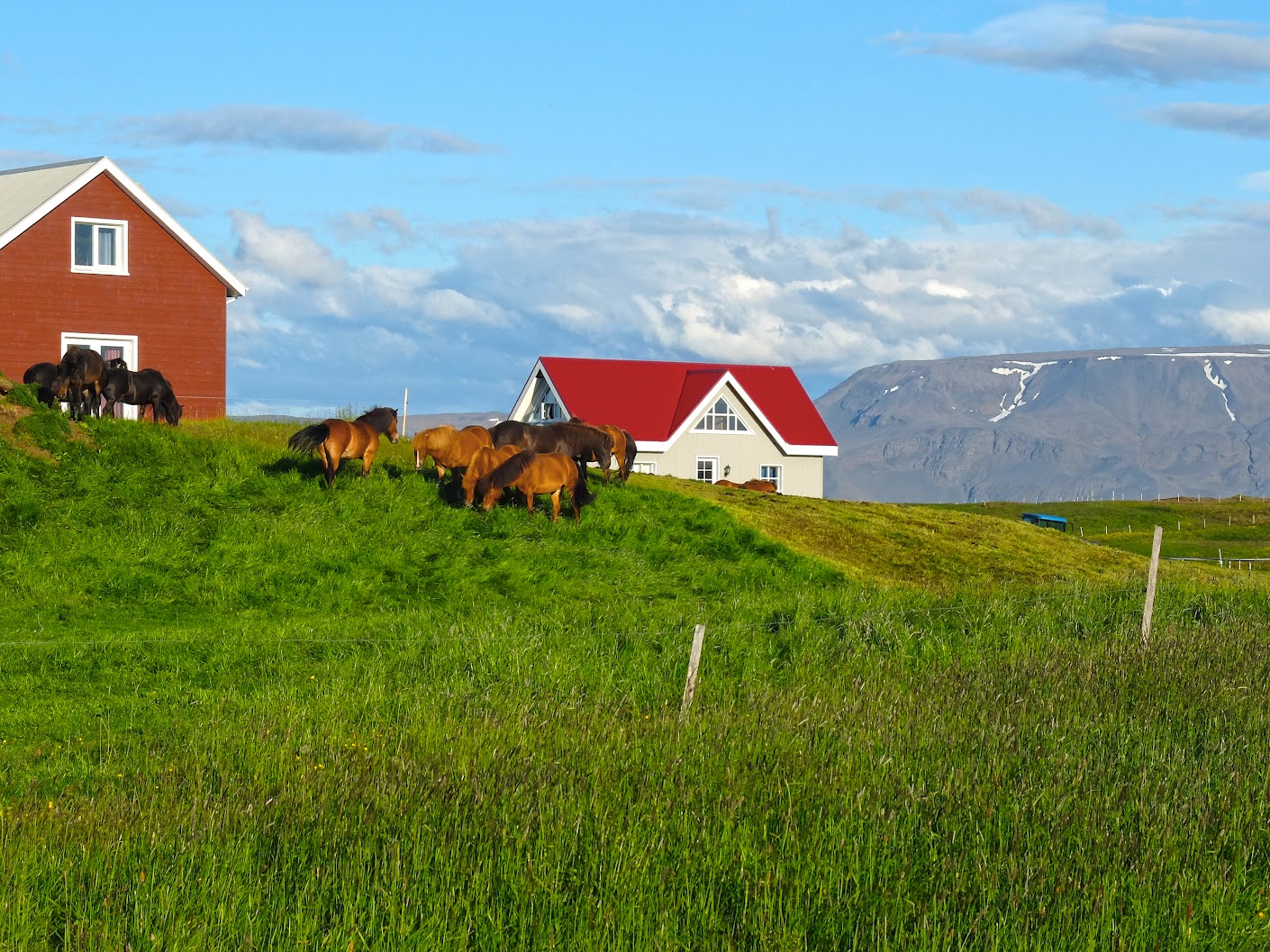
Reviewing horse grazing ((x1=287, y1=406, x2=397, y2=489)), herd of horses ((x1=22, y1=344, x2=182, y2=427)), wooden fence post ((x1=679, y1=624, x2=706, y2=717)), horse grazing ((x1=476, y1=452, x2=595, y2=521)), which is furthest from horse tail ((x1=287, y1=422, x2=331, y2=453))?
wooden fence post ((x1=679, y1=624, x2=706, y2=717))

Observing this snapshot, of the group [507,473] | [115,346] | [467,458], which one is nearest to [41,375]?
[115,346]

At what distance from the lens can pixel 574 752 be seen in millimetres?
10992

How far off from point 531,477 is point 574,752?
55.6 feet

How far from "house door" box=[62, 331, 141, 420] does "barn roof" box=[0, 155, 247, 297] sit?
316 centimetres

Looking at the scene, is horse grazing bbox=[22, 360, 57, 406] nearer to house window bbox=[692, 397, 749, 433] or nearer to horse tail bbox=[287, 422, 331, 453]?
horse tail bbox=[287, 422, 331, 453]

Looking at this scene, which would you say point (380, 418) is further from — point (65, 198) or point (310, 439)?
point (65, 198)

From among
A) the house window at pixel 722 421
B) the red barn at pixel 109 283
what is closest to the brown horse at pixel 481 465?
the red barn at pixel 109 283

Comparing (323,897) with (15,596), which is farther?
(15,596)

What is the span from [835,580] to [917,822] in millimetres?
18901

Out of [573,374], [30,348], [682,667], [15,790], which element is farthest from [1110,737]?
[573,374]

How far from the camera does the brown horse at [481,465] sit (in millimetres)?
27891

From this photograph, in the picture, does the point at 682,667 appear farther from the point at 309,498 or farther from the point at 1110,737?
the point at 309,498

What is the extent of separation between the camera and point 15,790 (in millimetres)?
11023

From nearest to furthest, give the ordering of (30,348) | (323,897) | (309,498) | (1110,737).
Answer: (323,897), (1110,737), (309,498), (30,348)
